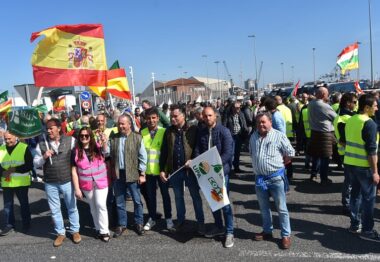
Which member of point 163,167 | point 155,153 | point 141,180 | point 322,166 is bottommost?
point 322,166

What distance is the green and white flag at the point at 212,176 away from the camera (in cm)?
469

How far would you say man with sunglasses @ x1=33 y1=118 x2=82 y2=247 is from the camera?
16.8 ft

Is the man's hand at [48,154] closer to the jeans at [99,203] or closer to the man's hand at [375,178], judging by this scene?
the jeans at [99,203]

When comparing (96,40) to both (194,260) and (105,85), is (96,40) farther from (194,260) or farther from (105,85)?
(194,260)

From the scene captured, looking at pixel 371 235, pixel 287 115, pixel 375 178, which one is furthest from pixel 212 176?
pixel 287 115

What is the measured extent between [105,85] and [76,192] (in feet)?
7.18

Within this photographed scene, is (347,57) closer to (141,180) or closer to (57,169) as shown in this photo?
(141,180)

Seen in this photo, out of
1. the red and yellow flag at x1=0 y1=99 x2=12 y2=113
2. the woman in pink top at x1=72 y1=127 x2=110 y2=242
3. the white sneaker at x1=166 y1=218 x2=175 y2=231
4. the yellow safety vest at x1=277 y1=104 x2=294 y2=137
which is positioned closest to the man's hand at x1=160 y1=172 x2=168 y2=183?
the white sneaker at x1=166 y1=218 x2=175 y2=231

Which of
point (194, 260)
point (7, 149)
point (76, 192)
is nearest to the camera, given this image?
point (194, 260)

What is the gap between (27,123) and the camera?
17.1ft

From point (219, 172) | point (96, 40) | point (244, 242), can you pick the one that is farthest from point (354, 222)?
point (96, 40)

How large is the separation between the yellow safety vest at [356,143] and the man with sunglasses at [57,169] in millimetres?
3840

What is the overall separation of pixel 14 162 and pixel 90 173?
1.48m

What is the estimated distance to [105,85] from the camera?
6520 mm
